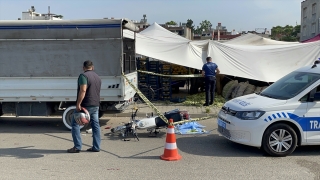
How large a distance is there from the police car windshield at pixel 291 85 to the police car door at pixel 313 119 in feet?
0.97

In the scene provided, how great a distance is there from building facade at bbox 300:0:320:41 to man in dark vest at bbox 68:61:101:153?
26.8 meters

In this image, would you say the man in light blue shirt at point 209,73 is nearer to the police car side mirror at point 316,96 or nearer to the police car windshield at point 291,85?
the police car windshield at point 291,85

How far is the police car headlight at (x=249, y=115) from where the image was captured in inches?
259

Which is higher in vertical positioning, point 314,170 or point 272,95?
point 272,95

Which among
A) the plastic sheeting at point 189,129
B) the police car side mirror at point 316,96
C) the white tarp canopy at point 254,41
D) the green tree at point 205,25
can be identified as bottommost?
the plastic sheeting at point 189,129

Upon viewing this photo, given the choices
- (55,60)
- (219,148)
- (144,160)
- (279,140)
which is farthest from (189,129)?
(55,60)

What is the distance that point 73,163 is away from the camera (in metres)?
6.36

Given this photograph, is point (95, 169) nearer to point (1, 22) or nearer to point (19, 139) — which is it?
point (19, 139)

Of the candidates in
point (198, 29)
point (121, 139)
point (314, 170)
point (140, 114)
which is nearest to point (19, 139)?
point (121, 139)

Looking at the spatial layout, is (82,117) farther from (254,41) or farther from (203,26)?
(203,26)

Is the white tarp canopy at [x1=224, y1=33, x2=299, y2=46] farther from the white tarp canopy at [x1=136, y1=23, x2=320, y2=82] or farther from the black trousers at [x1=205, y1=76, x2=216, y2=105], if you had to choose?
the black trousers at [x1=205, y1=76, x2=216, y2=105]

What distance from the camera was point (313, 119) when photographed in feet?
21.6

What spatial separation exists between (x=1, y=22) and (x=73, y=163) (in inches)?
175

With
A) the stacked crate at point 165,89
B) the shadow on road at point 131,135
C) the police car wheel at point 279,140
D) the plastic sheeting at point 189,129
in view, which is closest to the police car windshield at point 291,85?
the police car wheel at point 279,140
